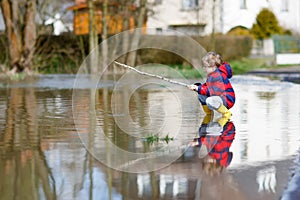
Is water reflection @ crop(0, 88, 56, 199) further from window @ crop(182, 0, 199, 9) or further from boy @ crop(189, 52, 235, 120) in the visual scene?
window @ crop(182, 0, 199, 9)

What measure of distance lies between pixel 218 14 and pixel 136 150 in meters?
44.4

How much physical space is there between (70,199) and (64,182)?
677mm

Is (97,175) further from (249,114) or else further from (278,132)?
(249,114)

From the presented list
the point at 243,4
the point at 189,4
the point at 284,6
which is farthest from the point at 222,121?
the point at 284,6

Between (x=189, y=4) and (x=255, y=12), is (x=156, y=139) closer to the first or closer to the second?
(x=189, y=4)

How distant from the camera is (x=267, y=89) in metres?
18.4

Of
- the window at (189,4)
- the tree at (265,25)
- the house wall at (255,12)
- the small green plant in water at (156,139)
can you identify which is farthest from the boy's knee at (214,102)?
the tree at (265,25)

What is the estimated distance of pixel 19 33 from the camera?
1134 inches

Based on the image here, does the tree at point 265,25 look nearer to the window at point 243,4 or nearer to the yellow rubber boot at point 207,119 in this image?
the window at point 243,4

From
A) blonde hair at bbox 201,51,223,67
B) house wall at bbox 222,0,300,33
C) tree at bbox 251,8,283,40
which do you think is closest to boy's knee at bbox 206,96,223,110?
blonde hair at bbox 201,51,223,67

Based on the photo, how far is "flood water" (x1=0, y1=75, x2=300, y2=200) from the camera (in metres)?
5.54

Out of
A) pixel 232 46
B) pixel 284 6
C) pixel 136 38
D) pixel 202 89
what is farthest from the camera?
pixel 284 6

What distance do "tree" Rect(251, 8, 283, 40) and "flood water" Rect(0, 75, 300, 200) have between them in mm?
38384

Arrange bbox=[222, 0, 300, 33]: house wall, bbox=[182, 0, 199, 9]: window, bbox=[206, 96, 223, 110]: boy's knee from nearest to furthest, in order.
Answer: bbox=[206, 96, 223, 110]: boy's knee → bbox=[182, 0, 199, 9]: window → bbox=[222, 0, 300, 33]: house wall
